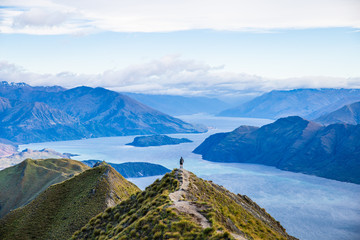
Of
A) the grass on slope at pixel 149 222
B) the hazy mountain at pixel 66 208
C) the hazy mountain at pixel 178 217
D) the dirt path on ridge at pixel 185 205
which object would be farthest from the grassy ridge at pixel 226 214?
the hazy mountain at pixel 66 208

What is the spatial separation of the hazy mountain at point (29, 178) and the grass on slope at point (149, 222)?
114 metres

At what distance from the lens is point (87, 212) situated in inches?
2995

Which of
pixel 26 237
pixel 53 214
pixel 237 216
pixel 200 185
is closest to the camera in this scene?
pixel 237 216

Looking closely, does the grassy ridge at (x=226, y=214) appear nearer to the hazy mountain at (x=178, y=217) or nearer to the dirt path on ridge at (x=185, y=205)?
the hazy mountain at (x=178, y=217)

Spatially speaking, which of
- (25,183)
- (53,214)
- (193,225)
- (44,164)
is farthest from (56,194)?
(44,164)

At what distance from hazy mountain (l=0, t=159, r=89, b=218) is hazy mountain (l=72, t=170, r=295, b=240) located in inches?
4550

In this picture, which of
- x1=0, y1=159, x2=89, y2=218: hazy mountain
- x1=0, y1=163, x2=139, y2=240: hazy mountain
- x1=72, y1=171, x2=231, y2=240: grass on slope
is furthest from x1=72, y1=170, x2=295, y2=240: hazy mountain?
x1=0, y1=159, x2=89, y2=218: hazy mountain

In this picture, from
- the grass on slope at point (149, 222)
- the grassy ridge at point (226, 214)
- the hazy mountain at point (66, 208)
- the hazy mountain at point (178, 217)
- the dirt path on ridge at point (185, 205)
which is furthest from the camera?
the hazy mountain at point (66, 208)

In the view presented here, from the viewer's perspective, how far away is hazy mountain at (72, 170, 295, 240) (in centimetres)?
3509

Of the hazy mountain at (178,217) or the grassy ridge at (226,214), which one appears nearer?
the hazy mountain at (178,217)

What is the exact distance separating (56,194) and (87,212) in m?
15.8

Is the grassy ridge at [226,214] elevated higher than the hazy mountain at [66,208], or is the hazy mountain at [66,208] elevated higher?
the grassy ridge at [226,214]

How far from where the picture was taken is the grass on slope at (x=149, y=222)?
34.4m

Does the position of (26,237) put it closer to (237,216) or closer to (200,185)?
(200,185)
